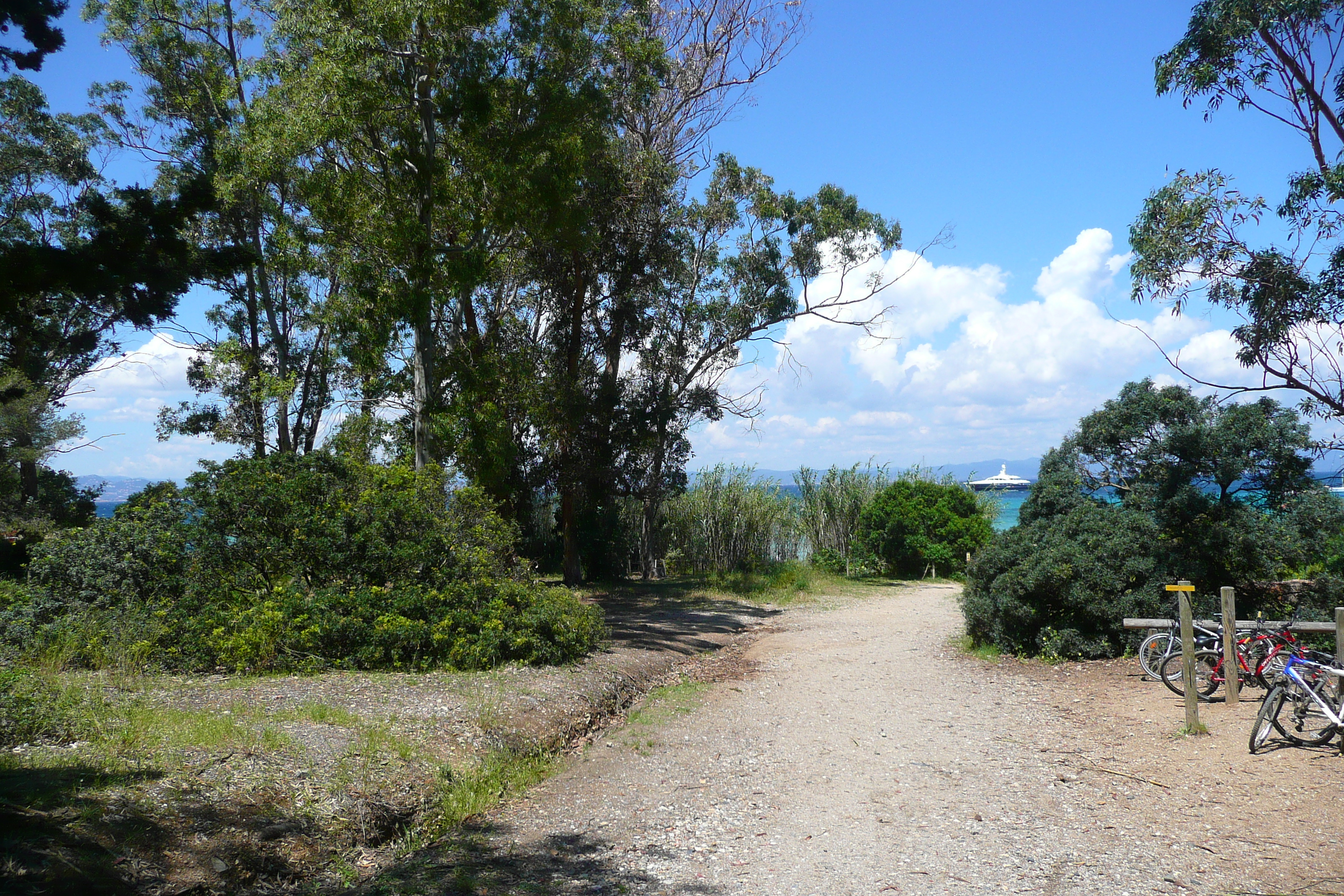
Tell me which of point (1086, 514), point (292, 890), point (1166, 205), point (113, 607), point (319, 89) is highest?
point (319, 89)

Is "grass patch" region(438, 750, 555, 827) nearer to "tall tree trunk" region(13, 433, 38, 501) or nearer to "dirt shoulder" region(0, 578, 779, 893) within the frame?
"dirt shoulder" region(0, 578, 779, 893)

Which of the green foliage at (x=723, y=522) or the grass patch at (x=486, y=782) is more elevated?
the green foliage at (x=723, y=522)

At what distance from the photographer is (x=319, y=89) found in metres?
11.0

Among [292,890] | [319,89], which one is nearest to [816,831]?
[292,890]

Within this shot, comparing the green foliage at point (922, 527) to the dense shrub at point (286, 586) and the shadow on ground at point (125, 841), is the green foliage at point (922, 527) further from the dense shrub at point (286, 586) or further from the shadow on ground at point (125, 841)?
the shadow on ground at point (125, 841)

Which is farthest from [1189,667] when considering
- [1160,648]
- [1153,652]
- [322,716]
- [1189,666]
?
[322,716]

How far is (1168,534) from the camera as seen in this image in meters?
9.71

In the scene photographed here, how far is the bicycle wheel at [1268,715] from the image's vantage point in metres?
6.04

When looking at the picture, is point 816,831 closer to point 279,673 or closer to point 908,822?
point 908,822

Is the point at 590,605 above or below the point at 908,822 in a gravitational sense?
above

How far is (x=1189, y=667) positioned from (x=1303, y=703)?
30.3 inches

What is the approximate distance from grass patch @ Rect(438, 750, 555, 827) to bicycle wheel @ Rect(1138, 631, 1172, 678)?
5.92 meters

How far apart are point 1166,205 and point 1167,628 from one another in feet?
13.8

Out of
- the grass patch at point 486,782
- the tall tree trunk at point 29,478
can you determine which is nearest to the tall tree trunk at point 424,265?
the grass patch at point 486,782
